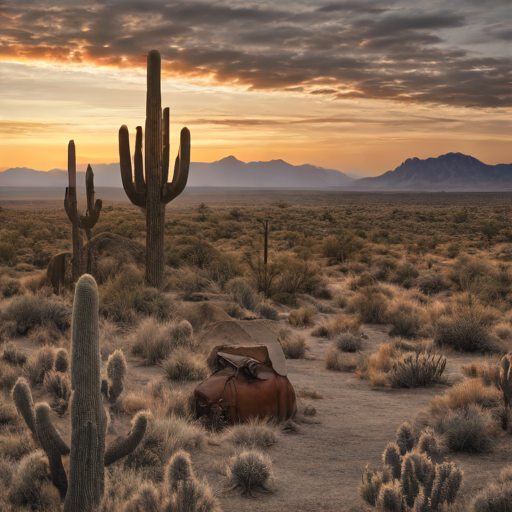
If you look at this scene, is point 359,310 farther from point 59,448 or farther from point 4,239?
point 4,239

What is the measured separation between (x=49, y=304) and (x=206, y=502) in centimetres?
797

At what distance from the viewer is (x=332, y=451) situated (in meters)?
5.50

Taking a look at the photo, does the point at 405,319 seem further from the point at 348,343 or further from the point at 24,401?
the point at 24,401

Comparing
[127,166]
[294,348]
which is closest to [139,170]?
[127,166]

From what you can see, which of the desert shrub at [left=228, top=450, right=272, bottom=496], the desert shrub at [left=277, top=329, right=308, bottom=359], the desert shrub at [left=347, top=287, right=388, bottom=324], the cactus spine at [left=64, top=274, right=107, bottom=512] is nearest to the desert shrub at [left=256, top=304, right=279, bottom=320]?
the desert shrub at [left=347, top=287, right=388, bottom=324]

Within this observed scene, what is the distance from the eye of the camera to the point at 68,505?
12.5ft

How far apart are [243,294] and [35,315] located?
5211 mm

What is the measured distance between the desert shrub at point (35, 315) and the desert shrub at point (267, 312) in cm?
474

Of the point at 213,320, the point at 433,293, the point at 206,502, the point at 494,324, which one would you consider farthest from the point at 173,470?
the point at 433,293

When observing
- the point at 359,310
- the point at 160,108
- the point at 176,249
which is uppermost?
the point at 160,108

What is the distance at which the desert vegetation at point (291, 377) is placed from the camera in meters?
4.24

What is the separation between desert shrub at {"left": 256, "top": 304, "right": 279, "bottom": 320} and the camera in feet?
43.8

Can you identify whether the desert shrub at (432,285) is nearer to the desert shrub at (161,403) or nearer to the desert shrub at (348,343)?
the desert shrub at (348,343)

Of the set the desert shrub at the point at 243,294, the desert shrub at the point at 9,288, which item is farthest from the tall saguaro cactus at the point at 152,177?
the desert shrub at the point at 9,288
